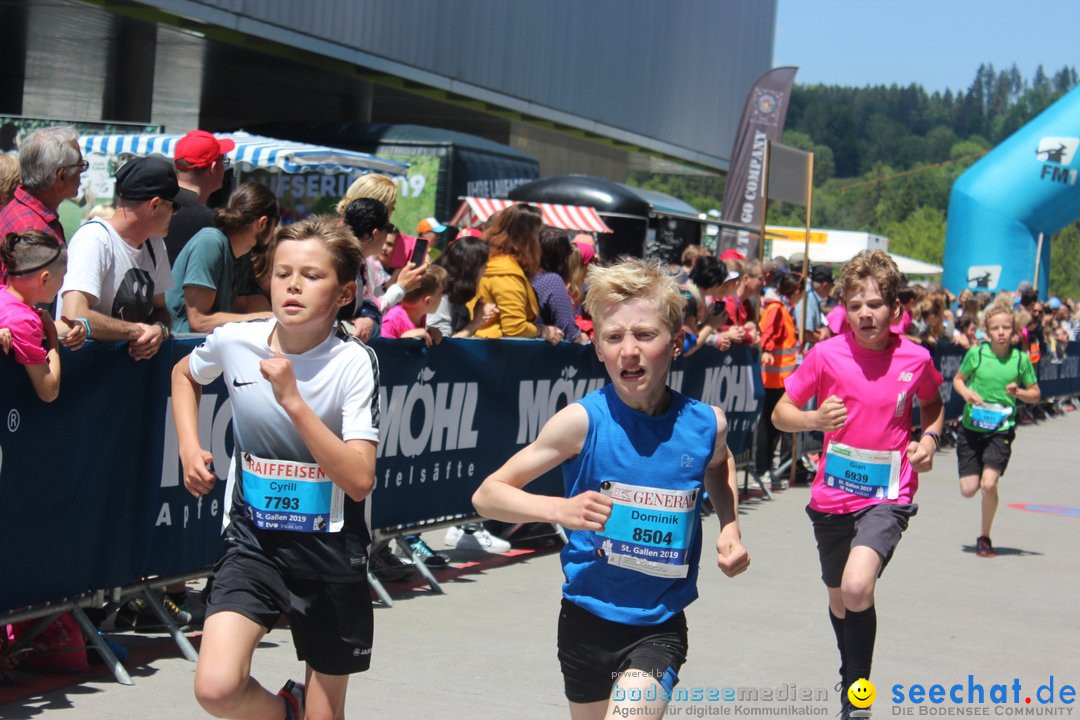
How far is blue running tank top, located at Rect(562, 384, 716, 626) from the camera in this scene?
381 centimetres

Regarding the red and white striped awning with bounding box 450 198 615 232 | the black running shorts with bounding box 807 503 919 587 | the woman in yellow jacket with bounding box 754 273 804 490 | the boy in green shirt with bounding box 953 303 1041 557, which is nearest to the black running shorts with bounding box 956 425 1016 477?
the boy in green shirt with bounding box 953 303 1041 557

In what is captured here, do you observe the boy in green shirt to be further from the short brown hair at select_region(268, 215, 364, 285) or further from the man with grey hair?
the short brown hair at select_region(268, 215, 364, 285)

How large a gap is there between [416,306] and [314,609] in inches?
163

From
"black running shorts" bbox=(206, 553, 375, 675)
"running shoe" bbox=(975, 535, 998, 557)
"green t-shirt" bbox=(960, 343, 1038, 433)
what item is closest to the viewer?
"black running shorts" bbox=(206, 553, 375, 675)

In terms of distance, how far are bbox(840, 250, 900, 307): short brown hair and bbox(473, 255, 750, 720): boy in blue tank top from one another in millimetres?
2270

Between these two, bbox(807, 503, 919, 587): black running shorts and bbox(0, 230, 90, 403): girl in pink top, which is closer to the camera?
bbox(0, 230, 90, 403): girl in pink top

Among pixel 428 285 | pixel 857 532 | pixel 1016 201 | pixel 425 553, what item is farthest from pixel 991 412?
pixel 1016 201

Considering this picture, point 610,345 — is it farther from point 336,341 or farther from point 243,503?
point 243,503

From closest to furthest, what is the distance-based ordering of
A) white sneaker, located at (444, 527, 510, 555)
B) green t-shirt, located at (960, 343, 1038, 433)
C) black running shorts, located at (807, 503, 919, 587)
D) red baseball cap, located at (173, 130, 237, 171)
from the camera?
black running shorts, located at (807, 503, 919, 587), red baseball cap, located at (173, 130, 237, 171), white sneaker, located at (444, 527, 510, 555), green t-shirt, located at (960, 343, 1038, 433)

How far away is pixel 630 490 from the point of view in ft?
12.5

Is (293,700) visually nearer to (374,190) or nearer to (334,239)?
(334,239)

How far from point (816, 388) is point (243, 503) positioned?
9.68ft

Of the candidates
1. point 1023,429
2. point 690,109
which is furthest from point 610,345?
point 690,109

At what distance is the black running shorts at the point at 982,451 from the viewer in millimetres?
10391
